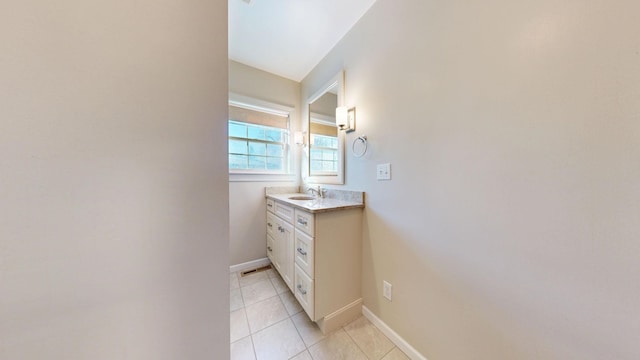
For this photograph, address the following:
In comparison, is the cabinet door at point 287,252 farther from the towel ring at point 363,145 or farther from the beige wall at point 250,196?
the towel ring at point 363,145

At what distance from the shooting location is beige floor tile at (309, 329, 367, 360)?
1179 millimetres

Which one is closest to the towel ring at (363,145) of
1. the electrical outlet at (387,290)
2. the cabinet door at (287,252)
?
the cabinet door at (287,252)

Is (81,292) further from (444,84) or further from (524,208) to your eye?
(444,84)

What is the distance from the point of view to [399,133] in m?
1.28

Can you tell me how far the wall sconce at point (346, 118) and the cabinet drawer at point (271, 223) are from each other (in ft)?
3.90

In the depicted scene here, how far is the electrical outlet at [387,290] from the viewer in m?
1.33

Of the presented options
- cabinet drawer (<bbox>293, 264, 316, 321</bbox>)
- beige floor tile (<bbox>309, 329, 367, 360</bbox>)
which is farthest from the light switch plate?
beige floor tile (<bbox>309, 329, 367, 360</bbox>)

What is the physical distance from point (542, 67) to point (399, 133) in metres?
0.64

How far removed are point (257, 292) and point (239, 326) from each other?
408 mm

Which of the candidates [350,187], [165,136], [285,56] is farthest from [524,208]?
[285,56]

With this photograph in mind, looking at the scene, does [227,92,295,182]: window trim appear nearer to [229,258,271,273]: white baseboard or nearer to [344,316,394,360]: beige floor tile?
[229,258,271,273]: white baseboard

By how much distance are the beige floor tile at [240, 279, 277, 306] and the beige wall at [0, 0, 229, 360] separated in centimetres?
131

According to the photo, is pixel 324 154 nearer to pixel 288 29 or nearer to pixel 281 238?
pixel 281 238

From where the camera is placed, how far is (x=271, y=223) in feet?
7.22
